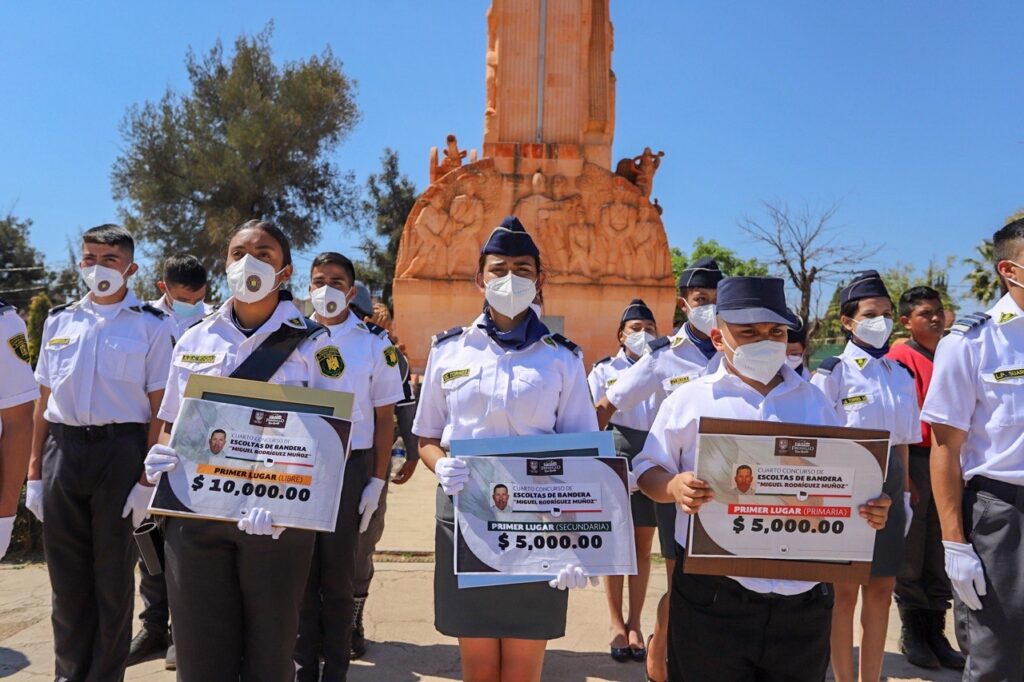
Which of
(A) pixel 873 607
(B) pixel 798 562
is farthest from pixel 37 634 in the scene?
(A) pixel 873 607

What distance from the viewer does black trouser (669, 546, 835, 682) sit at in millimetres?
2480

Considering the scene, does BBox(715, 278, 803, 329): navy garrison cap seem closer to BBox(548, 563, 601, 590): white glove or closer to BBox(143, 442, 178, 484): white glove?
BBox(548, 563, 601, 590): white glove

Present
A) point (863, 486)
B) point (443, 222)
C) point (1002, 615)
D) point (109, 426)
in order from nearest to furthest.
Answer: point (863, 486), point (1002, 615), point (109, 426), point (443, 222)

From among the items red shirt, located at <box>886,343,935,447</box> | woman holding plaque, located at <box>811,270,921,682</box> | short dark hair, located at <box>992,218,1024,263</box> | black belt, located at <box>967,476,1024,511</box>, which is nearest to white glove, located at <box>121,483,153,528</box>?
woman holding plaque, located at <box>811,270,921,682</box>

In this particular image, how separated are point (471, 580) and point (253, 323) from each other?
1.35 m

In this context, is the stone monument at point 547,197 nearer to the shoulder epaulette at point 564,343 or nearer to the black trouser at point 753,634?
the shoulder epaulette at point 564,343

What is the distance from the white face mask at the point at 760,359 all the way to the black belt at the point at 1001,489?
1149 millimetres

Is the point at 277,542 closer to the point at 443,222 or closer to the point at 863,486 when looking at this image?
the point at 863,486

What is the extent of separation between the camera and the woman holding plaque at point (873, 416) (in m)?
3.95

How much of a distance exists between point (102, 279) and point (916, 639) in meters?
5.49

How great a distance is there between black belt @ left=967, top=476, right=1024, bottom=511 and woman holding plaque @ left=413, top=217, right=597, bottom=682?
5.24ft

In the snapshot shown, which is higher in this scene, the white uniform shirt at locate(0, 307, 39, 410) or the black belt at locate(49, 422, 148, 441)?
the white uniform shirt at locate(0, 307, 39, 410)

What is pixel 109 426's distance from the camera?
12.4ft

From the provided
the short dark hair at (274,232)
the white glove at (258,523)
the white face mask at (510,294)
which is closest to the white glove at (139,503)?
the white glove at (258,523)
